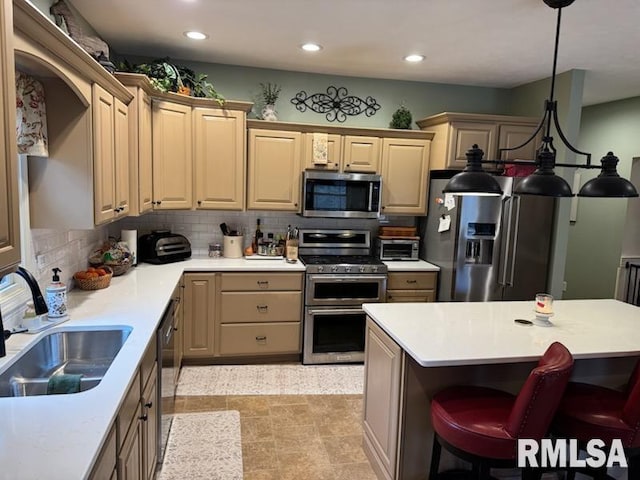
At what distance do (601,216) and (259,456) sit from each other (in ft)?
15.5

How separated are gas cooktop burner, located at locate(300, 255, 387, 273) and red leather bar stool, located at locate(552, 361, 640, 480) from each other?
196 cm

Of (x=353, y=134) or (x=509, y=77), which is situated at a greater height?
(x=509, y=77)

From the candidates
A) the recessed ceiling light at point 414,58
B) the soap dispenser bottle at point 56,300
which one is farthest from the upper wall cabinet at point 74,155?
the recessed ceiling light at point 414,58

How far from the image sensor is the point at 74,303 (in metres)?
2.44

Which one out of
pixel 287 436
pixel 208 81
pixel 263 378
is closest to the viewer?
pixel 287 436

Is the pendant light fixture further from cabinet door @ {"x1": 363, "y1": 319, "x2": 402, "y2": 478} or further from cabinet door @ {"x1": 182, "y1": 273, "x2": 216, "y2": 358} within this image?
cabinet door @ {"x1": 182, "y1": 273, "x2": 216, "y2": 358}

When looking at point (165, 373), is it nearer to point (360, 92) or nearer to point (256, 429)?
point (256, 429)

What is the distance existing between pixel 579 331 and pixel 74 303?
2723 mm

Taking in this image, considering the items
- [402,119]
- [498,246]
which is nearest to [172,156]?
[402,119]

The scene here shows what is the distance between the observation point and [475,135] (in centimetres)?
404

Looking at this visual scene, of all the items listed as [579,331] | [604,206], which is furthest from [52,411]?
[604,206]

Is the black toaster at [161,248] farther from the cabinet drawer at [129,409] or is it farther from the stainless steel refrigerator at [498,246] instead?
the stainless steel refrigerator at [498,246]

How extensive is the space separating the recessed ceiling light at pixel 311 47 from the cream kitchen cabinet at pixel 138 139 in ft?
3.94

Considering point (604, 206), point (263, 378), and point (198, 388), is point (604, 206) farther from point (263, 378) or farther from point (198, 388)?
point (198, 388)
